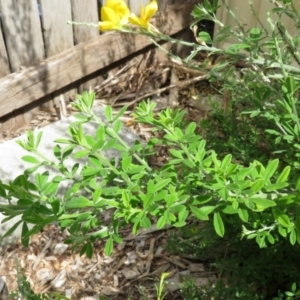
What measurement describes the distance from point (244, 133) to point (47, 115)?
1.56 meters

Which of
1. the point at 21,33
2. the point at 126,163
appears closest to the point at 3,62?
the point at 21,33

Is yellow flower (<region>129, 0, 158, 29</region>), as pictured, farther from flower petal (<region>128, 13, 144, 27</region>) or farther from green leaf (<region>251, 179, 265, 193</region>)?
green leaf (<region>251, 179, 265, 193</region>)

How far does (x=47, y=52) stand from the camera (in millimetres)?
3141

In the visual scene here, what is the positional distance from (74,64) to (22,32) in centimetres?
39

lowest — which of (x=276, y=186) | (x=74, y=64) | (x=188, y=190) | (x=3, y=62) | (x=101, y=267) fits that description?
(x=101, y=267)

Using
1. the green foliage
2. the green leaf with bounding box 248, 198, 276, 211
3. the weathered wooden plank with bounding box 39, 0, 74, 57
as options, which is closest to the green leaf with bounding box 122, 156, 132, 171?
the green foliage

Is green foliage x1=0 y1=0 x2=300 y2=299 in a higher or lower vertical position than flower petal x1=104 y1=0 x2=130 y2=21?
lower

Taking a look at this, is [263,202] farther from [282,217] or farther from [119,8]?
[119,8]

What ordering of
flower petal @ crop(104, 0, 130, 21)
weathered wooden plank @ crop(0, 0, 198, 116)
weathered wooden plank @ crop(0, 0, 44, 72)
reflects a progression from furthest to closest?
weathered wooden plank @ crop(0, 0, 198, 116), weathered wooden plank @ crop(0, 0, 44, 72), flower petal @ crop(104, 0, 130, 21)

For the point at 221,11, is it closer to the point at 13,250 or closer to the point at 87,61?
the point at 87,61

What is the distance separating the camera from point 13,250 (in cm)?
254

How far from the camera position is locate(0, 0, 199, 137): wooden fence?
2934mm

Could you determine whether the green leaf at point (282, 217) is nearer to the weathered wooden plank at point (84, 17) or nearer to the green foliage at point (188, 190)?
the green foliage at point (188, 190)

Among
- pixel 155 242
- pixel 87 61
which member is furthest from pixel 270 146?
pixel 87 61
